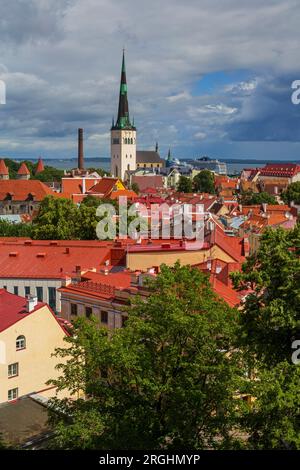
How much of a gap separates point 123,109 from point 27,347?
155m

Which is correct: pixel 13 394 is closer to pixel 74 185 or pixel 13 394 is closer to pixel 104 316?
pixel 104 316

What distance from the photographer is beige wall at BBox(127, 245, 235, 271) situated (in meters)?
37.7

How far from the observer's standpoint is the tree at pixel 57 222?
57.2m

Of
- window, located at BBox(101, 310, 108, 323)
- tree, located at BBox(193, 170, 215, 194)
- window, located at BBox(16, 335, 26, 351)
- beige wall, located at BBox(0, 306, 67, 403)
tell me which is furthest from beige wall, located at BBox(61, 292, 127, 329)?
tree, located at BBox(193, 170, 215, 194)

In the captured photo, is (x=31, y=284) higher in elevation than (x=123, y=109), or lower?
lower

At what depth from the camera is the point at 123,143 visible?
180 m

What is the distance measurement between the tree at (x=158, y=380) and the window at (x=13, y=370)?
6528 mm

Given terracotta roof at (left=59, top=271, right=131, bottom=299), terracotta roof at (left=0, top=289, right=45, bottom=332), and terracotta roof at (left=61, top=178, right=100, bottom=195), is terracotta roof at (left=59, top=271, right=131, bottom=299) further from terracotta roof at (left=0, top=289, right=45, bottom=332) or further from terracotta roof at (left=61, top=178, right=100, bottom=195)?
terracotta roof at (left=61, top=178, right=100, bottom=195)

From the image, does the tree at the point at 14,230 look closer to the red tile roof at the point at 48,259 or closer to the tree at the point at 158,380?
the red tile roof at the point at 48,259

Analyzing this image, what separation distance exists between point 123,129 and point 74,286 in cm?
14973

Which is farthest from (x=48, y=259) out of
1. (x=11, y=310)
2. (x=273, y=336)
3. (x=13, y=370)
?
(x=273, y=336)

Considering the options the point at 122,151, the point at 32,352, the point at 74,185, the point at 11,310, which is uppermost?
the point at 122,151

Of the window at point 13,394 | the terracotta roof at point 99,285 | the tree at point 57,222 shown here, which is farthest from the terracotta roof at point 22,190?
the window at point 13,394

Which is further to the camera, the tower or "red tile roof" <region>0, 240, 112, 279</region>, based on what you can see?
the tower
